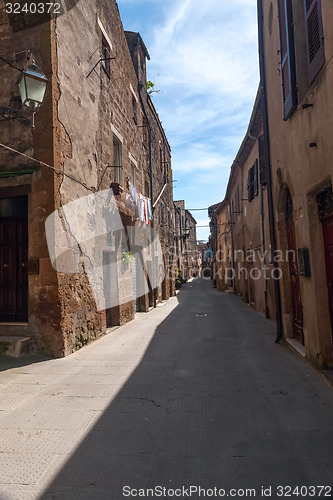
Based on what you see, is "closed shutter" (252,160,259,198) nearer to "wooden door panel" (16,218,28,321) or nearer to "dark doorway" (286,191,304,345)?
"dark doorway" (286,191,304,345)

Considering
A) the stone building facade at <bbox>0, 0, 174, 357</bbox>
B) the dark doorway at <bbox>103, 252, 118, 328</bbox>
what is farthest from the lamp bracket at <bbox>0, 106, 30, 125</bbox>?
the dark doorway at <bbox>103, 252, 118, 328</bbox>

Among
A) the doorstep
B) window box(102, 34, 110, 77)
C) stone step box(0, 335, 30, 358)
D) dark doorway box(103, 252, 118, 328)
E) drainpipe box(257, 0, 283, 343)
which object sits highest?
window box(102, 34, 110, 77)

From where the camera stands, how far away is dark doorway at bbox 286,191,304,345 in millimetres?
6441

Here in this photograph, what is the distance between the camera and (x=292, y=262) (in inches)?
265

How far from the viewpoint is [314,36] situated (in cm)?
451

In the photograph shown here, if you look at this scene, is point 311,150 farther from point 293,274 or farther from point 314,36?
Result: point 293,274

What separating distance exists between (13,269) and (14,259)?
195 mm

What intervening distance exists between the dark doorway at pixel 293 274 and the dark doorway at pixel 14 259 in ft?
16.7

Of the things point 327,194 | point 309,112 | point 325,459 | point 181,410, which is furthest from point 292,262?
point 325,459

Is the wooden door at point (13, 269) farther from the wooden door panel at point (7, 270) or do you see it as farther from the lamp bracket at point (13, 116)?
the lamp bracket at point (13, 116)

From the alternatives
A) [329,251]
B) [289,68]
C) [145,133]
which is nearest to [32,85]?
[289,68]

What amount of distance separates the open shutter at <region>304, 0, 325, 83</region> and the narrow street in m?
3.92

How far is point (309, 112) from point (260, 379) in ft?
11.8

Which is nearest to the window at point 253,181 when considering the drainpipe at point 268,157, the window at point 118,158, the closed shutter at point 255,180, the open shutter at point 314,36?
the closed shutter at point 255,180
